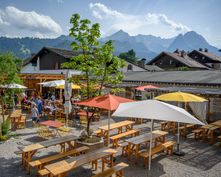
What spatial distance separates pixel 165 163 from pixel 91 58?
481 cm

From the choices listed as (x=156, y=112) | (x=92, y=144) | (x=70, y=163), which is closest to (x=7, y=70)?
(x=92, y=144)

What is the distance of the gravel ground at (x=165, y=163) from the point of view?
6758mm

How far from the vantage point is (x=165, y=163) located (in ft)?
25.2

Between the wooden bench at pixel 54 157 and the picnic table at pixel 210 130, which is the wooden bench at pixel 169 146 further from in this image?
the wooden bench at pixel 54 157

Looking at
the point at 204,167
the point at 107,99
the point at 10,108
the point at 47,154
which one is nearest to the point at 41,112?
the point at 10,108

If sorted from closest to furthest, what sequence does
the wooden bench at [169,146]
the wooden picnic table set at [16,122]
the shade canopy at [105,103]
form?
the shade canopy at [105,103]
the wooden bench at [169,146]
the wooden picnic table set at [16,122]

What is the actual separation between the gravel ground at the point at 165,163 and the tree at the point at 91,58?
2.26 meters

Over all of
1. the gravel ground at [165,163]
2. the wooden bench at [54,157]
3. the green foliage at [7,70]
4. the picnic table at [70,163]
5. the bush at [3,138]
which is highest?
the green foliage at [7,70]

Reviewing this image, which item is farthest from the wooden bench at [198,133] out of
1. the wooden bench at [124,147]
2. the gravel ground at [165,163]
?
the wooden bench at [124,147]

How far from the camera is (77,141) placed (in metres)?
8.06

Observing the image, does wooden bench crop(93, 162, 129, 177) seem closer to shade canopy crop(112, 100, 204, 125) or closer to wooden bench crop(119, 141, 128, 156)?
shade canopy crop(112, 100, 204, 125)

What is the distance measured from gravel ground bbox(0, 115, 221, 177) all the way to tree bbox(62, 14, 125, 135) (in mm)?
2257

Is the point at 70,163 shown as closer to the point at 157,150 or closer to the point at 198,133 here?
the point at 157,150

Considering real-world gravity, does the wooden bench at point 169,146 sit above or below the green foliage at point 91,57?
below
